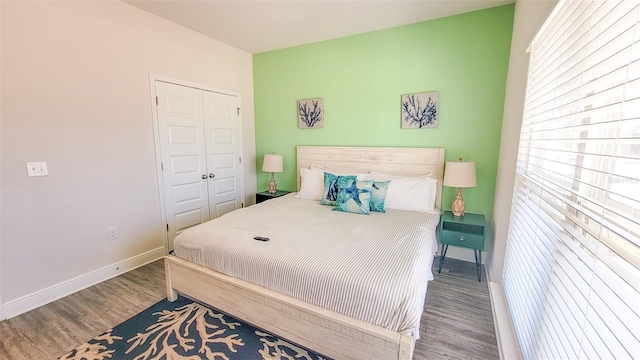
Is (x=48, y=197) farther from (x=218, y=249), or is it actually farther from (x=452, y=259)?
(x=452, y=259)

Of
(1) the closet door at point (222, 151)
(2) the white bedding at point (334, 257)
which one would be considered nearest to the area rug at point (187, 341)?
(2) the white bedding at point (334, 257)

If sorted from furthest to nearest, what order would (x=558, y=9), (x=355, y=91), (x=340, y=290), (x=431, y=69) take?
1. (x=355, y=91)
2. (x=431, y=69)
3. (x=340, y=290)
4. (x=558, y=9)

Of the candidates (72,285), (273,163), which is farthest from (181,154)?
(72,285)

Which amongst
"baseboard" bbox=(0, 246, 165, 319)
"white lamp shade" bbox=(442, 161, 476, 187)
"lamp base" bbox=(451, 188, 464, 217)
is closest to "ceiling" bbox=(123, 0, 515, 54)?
"white lamp shade" bbox=(442, 161, 476, 187)

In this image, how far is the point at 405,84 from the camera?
3.05 m

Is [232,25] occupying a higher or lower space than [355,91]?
higher

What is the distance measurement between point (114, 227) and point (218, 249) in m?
1.52

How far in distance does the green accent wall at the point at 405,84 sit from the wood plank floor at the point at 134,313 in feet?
3.49

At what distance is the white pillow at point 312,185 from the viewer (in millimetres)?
3203

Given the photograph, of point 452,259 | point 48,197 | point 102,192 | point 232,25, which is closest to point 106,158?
point 102,192

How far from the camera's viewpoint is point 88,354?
1.71 meters

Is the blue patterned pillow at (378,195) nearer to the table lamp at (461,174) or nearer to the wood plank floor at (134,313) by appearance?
the table lamp at (461,174)

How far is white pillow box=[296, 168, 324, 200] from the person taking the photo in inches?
126

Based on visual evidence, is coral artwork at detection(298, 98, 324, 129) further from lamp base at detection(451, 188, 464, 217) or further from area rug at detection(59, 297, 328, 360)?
area rug at detection(59, 297, 328, 360)
